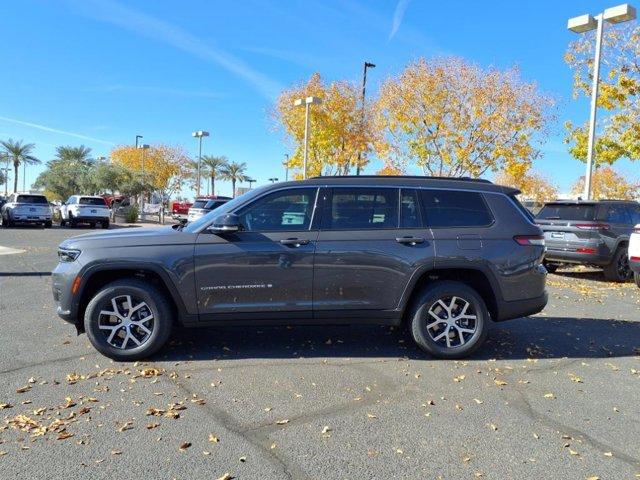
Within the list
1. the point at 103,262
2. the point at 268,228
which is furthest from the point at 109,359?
the point at 268,228

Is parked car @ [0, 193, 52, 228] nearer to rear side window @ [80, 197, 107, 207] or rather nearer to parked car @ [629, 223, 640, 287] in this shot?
rear side window @ [80, 197, 107, 207]

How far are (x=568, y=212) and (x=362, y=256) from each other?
767cm

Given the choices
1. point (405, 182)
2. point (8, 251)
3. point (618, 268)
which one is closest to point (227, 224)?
point (405, 182)

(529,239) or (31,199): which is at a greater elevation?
(31,199)

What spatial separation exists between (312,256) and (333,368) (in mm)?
1074

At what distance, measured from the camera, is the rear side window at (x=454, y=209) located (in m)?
5.28

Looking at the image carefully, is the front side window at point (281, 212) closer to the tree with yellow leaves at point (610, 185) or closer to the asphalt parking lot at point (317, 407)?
the asphalt parking lot at point (317, 407)

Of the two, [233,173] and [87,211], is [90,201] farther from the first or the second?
[233,173]

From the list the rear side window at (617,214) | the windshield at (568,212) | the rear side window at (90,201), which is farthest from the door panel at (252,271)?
the rear side window at (90,201)

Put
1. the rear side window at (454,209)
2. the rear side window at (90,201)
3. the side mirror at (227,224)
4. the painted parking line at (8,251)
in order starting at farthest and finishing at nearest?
the rear side window at (90,201) < the painted parking line at (8,251) < the rear side window at (454,209) < the side mirror at (227,224)

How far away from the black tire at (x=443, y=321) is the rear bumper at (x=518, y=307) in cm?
18

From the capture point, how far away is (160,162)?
61500 mm

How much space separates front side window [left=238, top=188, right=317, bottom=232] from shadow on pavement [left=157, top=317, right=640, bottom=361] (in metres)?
1.31

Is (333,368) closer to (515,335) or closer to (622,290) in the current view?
(515,335)
